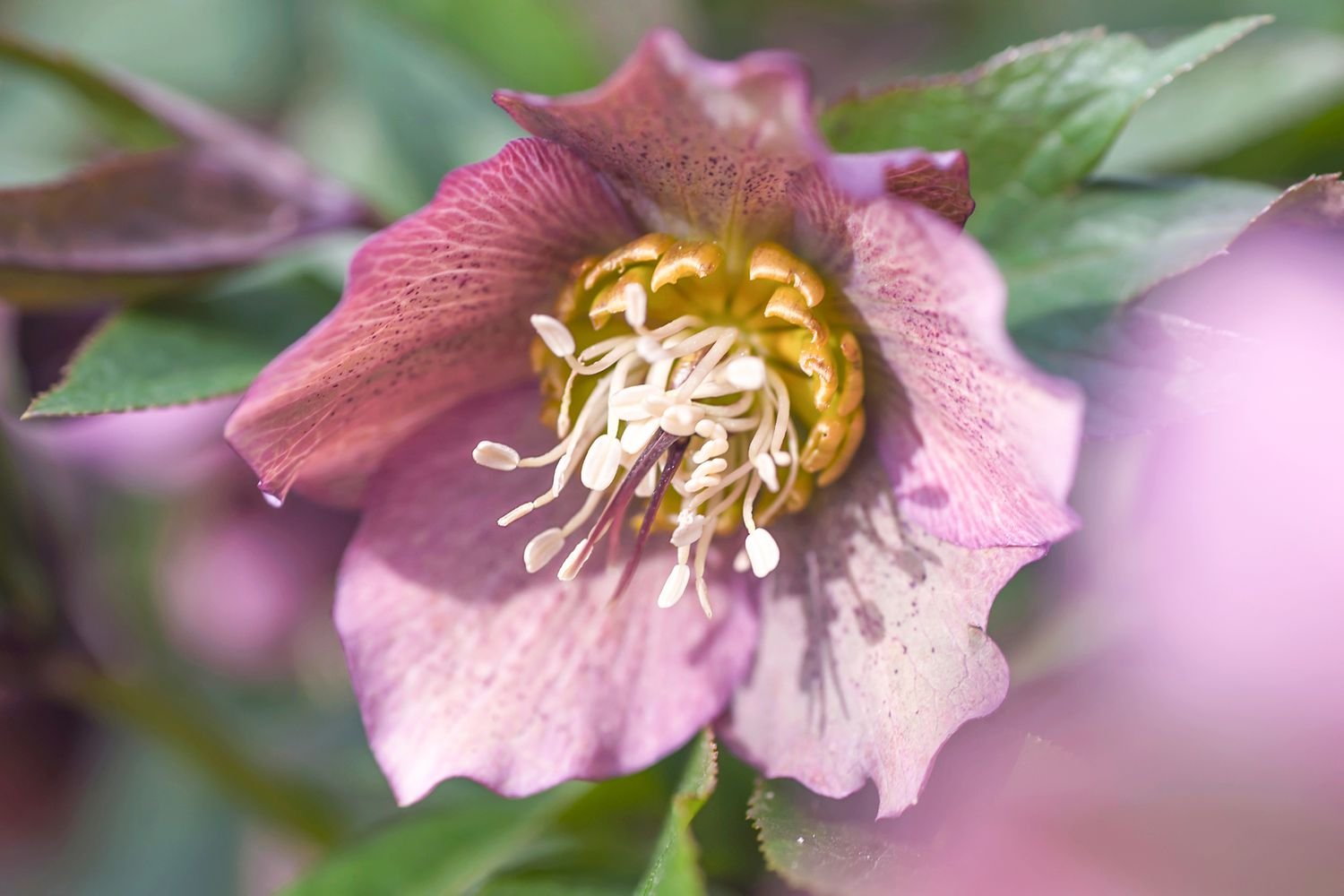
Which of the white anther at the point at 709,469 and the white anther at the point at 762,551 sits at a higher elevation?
the white anther at the point at 709,469

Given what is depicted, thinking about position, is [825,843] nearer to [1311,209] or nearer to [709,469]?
[709,469]

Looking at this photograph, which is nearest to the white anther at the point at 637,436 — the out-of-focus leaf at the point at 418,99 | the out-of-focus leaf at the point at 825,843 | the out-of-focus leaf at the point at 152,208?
the out-of-focus leaf at the point at 825,843

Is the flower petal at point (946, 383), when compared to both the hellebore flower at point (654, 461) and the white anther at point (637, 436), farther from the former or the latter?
the white anther at point (637, 436)

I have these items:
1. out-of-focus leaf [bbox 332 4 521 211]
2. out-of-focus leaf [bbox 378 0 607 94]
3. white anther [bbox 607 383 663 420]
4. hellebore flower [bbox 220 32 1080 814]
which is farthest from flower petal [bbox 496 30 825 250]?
out-of-focus leaf [bbox 378 0 607 94]

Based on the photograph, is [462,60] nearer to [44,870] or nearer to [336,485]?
[336,485]

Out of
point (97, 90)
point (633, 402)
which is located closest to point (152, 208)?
point (97, 90)

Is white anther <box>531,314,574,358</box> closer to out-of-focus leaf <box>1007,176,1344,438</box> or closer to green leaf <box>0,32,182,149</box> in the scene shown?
out-of-focus leaf <box>1007,176,1344,438</box>
